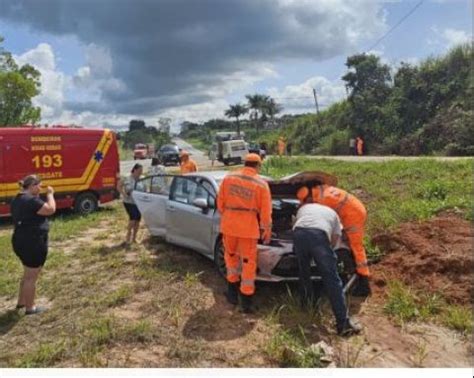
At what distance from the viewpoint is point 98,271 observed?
7.50 m

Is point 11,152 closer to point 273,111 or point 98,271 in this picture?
point 98,271

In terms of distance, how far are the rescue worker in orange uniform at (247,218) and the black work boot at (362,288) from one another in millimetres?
1175

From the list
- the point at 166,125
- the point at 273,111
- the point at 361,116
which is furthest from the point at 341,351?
the point at 166,125

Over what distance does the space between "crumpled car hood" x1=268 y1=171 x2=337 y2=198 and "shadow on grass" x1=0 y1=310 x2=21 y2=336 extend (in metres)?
3.32

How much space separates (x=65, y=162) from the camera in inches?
513

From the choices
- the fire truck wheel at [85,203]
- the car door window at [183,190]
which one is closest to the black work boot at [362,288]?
the car door window at [183,190]

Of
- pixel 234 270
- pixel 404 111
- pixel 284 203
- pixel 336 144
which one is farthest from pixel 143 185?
pixel 336 144

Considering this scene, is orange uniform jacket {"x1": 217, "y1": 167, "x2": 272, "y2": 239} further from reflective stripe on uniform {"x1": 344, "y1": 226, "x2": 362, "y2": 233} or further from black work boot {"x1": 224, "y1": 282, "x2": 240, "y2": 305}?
reflective stripe on uniform {"x1": 344, "y1": 226, "x2": 362, "y2": 233}

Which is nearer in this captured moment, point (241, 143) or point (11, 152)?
point (11, 152)

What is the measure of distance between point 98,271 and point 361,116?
3157 centimetres

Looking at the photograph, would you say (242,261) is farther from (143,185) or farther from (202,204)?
(143,185)

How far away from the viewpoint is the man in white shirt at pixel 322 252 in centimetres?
484

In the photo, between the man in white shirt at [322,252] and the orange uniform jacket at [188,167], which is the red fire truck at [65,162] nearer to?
the orange uniform jacket at [188,167]
